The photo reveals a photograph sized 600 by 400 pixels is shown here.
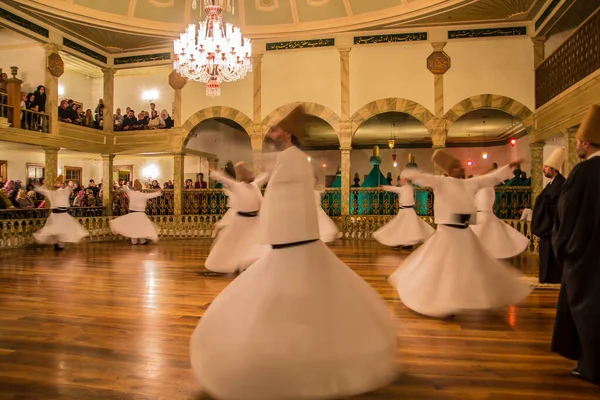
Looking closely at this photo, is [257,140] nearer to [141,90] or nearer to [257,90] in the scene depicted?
[257,90]

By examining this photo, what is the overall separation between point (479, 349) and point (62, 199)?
380 inches

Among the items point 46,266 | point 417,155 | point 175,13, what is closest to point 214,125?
point 175,13

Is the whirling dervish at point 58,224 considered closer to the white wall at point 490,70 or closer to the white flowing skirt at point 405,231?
the white flowing skirt at point 405,231

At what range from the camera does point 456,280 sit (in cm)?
428

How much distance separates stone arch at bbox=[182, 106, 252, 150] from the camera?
1349 cm

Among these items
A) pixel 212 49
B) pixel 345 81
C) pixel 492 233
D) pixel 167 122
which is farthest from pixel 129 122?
pixel 492 233

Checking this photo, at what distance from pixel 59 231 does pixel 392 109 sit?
8.96m

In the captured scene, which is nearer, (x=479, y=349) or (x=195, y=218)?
(x=479, y=349)

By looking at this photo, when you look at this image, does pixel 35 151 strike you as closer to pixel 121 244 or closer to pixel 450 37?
pixel 121 244

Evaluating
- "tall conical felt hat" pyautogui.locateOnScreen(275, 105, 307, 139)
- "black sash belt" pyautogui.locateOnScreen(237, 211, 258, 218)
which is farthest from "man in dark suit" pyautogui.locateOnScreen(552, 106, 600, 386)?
"black sash belt" pyautogui.locateOnScreen(237, 211, 258, 218)

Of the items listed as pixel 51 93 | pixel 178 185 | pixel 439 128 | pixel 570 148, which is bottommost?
pixel 178 185

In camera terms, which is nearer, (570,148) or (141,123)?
(570,148)

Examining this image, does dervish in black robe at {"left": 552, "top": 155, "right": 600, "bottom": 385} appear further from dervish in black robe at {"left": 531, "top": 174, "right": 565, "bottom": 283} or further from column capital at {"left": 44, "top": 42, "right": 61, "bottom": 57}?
column capital at {"left": 44, "top": 42, "right": 61, "bottom": 57}

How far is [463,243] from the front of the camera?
Result: 14.6 feet
